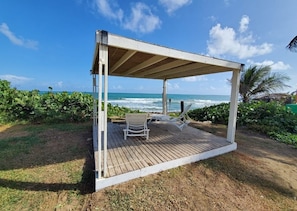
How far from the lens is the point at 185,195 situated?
2.30m

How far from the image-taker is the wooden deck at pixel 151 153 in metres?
2.63

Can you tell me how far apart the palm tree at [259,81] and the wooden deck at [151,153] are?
940 cm

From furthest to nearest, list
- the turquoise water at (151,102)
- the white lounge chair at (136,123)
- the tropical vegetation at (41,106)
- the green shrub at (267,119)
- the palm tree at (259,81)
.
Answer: the turquoise water at (151,102), the palm tree at (259,81), the tropical vegetation at (41,106), the green shrub at (267,119), the white lounge chair at (136,123)

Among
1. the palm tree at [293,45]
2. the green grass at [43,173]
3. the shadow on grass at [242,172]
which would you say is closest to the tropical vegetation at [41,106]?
the green grass at [43,173]

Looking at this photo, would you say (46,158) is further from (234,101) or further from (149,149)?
(234,101)

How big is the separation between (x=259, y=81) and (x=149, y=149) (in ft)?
39.1

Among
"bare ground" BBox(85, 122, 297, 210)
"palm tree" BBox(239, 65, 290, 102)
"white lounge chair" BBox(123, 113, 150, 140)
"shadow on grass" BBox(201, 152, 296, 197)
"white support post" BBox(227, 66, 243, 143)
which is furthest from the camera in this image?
"palm tree" BBox(239, 65, 290, 102)

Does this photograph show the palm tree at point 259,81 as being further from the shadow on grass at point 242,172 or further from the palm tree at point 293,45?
the shadow on grass at point 242,172

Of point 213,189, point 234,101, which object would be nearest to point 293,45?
point 234,101

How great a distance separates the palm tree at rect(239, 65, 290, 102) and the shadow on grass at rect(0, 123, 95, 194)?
12.0 m

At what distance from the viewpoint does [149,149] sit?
11.9 feet

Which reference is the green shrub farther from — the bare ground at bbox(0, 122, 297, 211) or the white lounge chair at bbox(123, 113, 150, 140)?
the white lounge chair at bbox(123, 113, 150, 140)

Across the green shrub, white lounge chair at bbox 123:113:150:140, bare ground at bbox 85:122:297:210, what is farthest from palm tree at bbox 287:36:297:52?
white lounge chair at bbox 123:113:150:140

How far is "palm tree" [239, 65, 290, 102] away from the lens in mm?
10938
